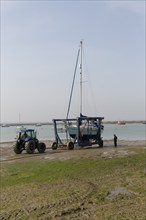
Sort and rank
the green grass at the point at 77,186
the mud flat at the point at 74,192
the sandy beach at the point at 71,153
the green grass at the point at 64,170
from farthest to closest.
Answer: the sandy beach at the point at 71,153
the green grass at the point at 64,170
the green grass at the point at 77,186
the mud flat at the point at 74,192

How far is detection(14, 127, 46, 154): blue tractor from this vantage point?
84.5ft

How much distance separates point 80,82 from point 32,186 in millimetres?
23349

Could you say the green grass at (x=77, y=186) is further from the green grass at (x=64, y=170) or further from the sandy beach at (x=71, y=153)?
the sandy beach at (x=71, y=153)

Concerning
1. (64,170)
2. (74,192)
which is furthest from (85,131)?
(74,192)

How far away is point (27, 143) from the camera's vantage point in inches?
1018

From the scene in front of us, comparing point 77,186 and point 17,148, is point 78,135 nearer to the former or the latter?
point 17,148

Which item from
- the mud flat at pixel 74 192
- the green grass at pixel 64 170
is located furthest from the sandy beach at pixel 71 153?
the mud flat at pixel 74 192

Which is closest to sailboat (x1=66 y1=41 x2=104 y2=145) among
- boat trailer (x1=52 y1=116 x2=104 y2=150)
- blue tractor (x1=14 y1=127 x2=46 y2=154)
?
boat trailer (x1=52 y1=116 x2=104 y2=150)

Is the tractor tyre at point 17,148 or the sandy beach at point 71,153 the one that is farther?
the tractor tyre at point 17,148

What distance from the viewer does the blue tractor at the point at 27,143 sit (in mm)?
25750

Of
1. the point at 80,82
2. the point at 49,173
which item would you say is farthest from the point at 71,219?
the point at 80,82

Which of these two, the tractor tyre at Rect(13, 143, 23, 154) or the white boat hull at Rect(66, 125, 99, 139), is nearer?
the tractor tyre at Rect(13, 143, 23, 154)

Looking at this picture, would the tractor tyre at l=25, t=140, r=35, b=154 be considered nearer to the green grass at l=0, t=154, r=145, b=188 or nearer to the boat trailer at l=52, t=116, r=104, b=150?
the boat trailer at l=52, t=116, r=104, b=150

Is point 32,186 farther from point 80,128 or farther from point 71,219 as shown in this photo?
point 80,128
